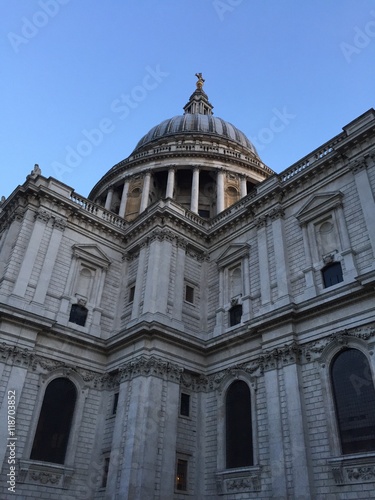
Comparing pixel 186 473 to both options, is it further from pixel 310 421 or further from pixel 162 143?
pixel 162 143

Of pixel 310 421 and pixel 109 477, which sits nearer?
pixel 310 421

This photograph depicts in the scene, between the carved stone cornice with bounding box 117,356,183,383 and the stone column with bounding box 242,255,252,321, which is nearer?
the carved stone cornice with bounding box 117,356,183,383

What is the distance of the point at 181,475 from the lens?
818 inches

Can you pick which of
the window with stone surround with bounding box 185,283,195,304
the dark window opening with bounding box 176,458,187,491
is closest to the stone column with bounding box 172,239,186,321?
the window with stone surround with bounding box 185,283,195,304

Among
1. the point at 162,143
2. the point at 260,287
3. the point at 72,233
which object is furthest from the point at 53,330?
the point at 162,143

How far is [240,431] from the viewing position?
20.7 meters

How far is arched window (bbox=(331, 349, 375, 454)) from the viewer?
643 inches

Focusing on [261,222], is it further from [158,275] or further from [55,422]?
[55,422]

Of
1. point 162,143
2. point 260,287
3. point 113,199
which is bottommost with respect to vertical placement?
point 260,287

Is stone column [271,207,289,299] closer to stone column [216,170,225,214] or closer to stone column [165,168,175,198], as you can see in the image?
stone column [216,170,225,214]

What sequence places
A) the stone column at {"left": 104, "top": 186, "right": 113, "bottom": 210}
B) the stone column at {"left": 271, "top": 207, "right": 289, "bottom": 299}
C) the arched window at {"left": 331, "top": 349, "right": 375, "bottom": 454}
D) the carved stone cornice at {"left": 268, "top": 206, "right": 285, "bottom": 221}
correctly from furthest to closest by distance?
the stone column at {"left": 104, "top": 186, "right": 113, "bottom": 210} → the carved stone cornice at {"left": 268, "top": 206, "right": 285, "bottom": 221} → the stone column at {"left": 271, "top": 207, "right": 289, "bottom": 299} → the arched window at {"left": 331, "top": 349, "right": 375, "bottom": 454}

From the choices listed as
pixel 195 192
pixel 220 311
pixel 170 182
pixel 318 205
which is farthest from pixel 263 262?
pixel 170 182

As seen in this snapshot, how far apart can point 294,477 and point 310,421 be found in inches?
89.4

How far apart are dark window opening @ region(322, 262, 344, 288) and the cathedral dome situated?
95.3ft
